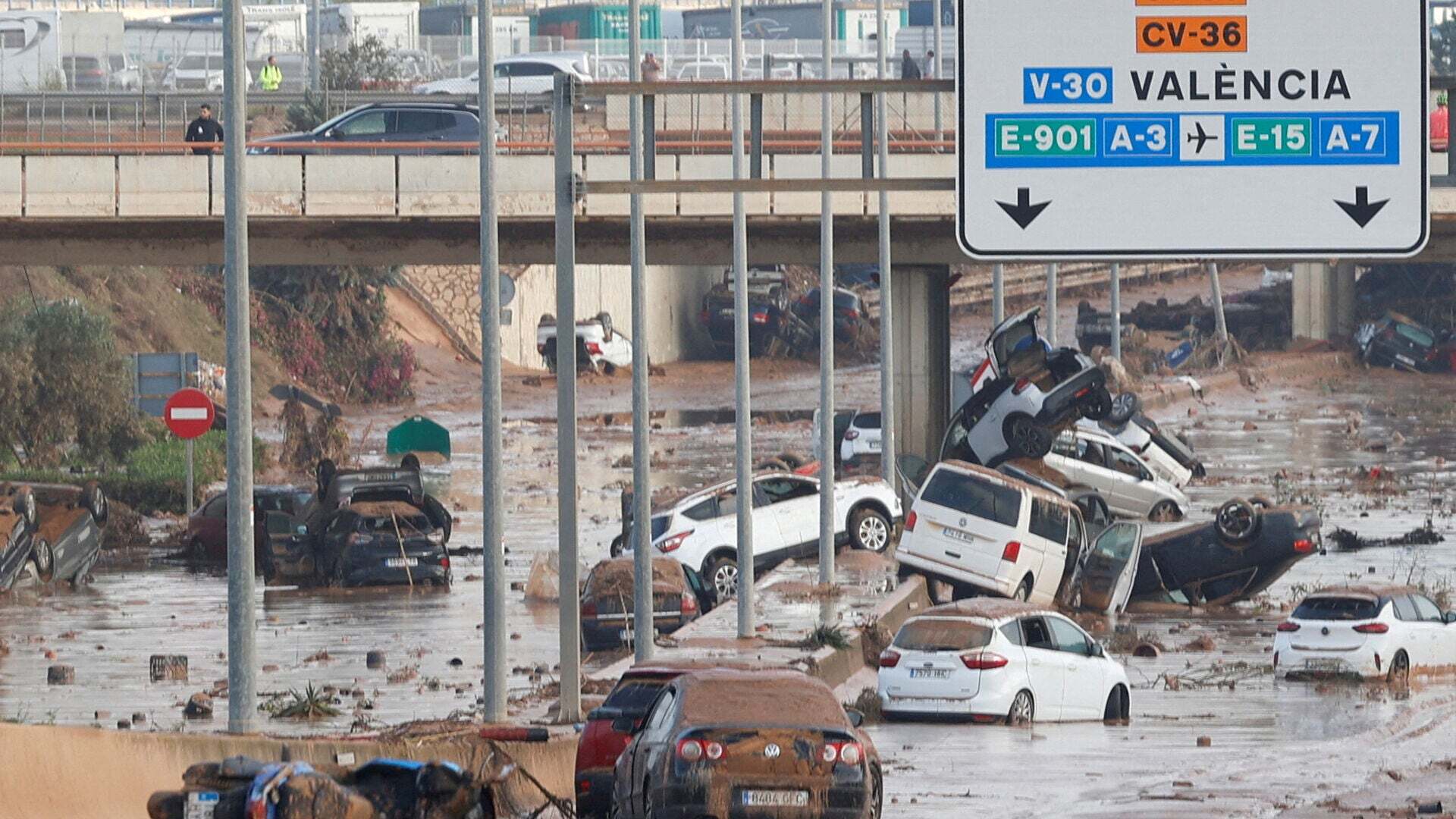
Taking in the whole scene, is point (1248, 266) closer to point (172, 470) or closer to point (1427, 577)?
point (172, 470)

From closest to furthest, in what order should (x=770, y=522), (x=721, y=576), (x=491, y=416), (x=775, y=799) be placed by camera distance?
1. (x=775, y=799)
2. (x=491, y=416)
3. (x=721, y=576)
4. (x=770, y=522)

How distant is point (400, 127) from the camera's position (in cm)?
4812

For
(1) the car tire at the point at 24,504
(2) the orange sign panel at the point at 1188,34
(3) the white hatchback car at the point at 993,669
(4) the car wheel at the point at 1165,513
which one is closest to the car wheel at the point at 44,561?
(1) the car tire at the point at 24,504

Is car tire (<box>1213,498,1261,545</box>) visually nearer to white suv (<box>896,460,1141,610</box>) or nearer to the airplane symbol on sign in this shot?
white suv (<box>896,460,1141,610</box>)

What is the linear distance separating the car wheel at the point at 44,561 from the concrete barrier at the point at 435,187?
26.5ft

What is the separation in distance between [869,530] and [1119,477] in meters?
5.53

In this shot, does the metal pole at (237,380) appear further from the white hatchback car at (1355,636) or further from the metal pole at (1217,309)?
the metal pole at (1217,309)

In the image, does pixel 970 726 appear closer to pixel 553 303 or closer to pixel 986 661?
pixel 986 661

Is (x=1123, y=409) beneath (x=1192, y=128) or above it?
beneath

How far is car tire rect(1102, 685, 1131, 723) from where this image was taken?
2611 centimetres

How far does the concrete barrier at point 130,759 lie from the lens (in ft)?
48.2

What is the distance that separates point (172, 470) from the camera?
2188 inches

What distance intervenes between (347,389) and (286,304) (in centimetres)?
357

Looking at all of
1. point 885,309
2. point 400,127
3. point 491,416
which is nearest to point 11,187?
point 400,127
